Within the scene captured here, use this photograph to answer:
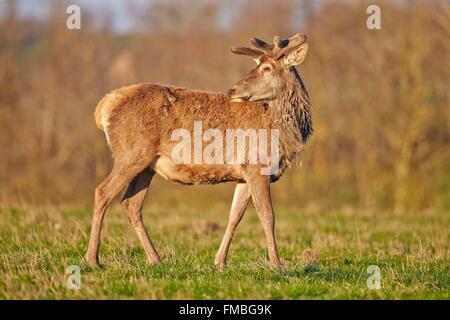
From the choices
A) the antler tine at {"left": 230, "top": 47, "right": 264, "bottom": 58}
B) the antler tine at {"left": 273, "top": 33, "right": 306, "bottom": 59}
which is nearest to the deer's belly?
the antler tine at {"left": 230, "top": 47, "right": 264, "bottom": 58}

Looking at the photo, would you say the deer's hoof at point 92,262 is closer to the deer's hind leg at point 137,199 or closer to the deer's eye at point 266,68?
the deer's hind leg at point 137,199

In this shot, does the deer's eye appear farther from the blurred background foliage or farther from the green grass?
the blurred background foliage

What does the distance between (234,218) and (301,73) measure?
1772cm

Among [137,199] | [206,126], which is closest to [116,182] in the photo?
[137,199]

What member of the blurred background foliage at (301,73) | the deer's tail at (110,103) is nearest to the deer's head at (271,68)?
the deer's tail at (110,103)

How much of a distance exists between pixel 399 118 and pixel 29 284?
60.3 ft

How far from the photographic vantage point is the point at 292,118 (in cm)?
977

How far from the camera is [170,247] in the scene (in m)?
10.8

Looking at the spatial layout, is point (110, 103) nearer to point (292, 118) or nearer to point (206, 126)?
point (206, 126)

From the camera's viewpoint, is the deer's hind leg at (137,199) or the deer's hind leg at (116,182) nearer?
the deer's hind leg at (116,182)

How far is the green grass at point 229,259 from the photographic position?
283 inches

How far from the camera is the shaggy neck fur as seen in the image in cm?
962

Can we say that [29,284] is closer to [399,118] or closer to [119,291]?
[119,291]

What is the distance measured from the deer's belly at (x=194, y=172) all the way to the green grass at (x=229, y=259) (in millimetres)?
1065
